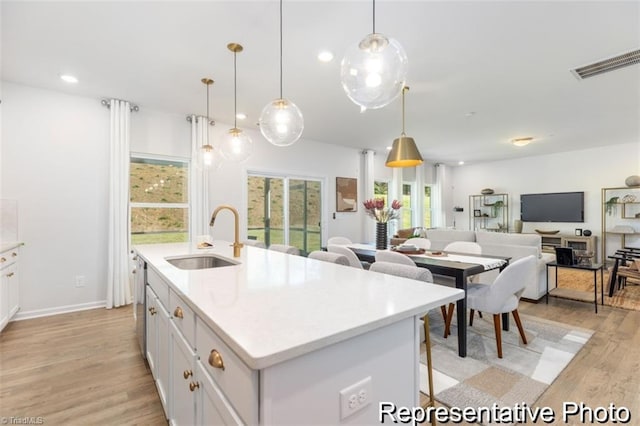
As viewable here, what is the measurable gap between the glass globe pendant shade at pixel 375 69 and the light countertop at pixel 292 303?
41.6 inches

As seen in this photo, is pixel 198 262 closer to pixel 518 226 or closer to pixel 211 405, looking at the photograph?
pixel 211 405

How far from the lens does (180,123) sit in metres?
4.47

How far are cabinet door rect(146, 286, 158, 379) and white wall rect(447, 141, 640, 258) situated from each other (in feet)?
28.7

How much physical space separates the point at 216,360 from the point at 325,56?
8.95ft

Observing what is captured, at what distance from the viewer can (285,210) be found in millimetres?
5766

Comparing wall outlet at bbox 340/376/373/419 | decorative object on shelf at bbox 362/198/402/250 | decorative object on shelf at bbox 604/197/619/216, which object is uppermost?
decorative object on shelf at bbox 604/197/619/216

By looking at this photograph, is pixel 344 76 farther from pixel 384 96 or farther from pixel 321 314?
pixel 321 314

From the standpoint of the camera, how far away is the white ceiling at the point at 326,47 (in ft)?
7.25

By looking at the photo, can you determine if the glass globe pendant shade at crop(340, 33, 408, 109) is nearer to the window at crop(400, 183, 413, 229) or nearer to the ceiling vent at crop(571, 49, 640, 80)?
the ceiling vent at crop(571, 49, 640, 80)

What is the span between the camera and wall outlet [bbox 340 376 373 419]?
853 millimetres

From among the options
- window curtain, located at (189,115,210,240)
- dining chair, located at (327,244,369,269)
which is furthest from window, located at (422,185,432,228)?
window curtain, located at (189,115,210,240)

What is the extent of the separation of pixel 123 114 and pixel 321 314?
13.9 feet

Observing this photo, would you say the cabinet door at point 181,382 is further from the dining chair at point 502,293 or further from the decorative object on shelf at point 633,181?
the decorative object on shelf at point 633,181

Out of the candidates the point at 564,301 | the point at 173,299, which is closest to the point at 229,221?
the point at 173,299
